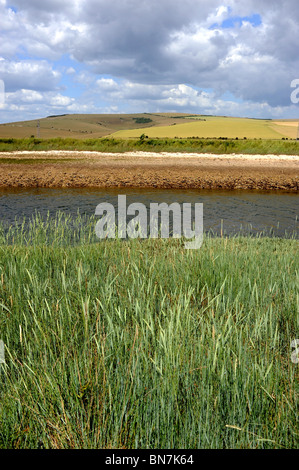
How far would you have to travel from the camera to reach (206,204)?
15195 millimetres

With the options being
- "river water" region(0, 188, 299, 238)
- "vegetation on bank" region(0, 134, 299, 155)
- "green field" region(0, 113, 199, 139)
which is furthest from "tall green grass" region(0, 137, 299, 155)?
"green field" region(0, 113, 199, 139)

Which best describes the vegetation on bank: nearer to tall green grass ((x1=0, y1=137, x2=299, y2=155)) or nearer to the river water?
tall green grass ((x1=0, y1=137, x2=299, y2=155))

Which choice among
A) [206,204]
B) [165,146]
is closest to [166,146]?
[165,146]

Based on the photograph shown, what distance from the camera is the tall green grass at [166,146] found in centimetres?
3788

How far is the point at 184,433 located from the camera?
205cm

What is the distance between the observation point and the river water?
11812 mm

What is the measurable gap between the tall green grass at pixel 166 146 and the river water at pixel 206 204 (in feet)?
67.6

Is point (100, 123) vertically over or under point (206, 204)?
over

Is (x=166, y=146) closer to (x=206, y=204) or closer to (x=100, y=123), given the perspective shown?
(x=206, y=204)

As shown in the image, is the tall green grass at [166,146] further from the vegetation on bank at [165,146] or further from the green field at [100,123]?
the green field at [100,123]

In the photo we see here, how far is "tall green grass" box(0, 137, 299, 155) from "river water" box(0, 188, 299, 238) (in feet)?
67.6

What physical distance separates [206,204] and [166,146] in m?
26.4

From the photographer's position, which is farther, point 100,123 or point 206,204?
point 100,123
